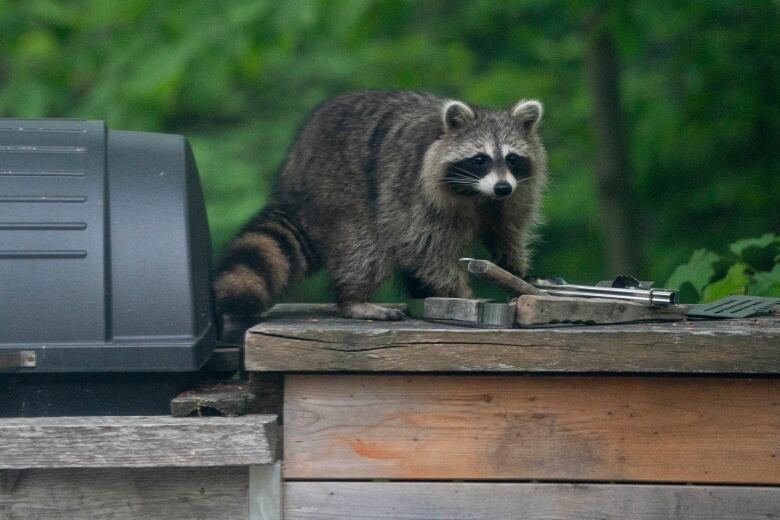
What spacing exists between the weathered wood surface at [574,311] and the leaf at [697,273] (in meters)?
0.90

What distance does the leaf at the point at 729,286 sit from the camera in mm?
3590

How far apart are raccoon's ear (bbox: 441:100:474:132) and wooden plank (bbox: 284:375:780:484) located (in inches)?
53.7

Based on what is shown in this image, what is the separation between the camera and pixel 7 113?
22.3 ft

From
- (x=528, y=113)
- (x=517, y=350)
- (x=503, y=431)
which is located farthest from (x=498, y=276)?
(x=528, y=113)

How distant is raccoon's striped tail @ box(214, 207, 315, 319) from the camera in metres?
3.12

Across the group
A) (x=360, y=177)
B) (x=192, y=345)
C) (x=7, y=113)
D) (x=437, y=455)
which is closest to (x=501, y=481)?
(x=437, y=455)

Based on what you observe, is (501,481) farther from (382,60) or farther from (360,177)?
(382,60)

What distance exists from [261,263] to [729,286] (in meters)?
1.44

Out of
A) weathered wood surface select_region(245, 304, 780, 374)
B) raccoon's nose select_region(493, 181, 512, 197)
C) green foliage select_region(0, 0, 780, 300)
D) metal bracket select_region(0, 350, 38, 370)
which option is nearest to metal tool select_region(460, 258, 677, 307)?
weathered wood surface select_region(245, 304, 780, 374)

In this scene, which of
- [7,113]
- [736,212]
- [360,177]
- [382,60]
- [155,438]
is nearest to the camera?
[155,438]

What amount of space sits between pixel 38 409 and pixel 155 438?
1.18ft

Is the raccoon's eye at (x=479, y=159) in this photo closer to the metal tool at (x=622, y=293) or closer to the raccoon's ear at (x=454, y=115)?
the raccoon's ear at (x=454, y=115)

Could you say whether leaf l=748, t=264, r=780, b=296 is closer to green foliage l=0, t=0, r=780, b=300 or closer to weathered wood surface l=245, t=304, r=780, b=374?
green foliage l=0, t=0, r=780, b=300

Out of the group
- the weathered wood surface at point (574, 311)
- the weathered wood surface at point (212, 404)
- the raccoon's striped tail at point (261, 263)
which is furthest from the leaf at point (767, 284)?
the weathered wood surface at point (212, 404)
